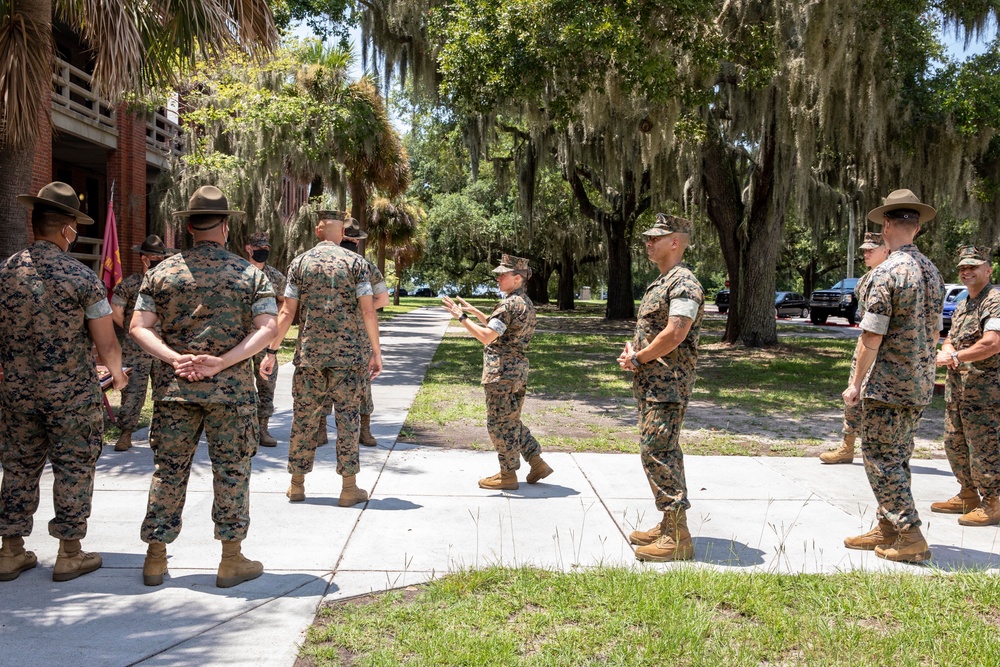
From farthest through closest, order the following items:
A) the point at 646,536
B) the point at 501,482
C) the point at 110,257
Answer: the point at 110,257
the point at 501,482
the point at 646,536

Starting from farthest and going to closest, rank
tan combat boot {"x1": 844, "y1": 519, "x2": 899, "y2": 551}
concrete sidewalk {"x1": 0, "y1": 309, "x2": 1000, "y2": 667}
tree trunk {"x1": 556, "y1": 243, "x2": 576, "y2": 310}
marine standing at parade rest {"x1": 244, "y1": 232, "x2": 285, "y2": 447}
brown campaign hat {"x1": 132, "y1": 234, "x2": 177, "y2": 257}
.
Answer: tree trunk {"x1": 556, "y1": 243, "x2": 576, "y2": 310} < marine standing at parade rest {"x1": 244, "y1": 232, "x2": 285, "y2": 447} < brown campaign hat {"x1": 132, "y1": 234, "x2": 177, "y2": 257} < tan combat boot {"x1": 844, "y1": 519, "x2": 899, "y2": 551} < concrete sidewalk {"x1": 0, "y1": 309, "x2": 1000, "y2": 667}

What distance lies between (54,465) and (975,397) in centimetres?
573

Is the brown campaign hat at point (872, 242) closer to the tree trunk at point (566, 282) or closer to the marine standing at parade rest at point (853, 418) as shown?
the marine standing at parade rest at point (853, 418)

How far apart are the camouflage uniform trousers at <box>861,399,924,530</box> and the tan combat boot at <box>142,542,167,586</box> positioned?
12.7 feet

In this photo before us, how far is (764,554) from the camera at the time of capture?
4879 millimetres

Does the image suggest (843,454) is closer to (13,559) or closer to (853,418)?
(853,418)

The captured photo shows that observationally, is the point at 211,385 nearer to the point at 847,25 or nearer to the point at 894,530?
the point at 894,530

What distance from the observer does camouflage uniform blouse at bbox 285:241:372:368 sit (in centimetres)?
561

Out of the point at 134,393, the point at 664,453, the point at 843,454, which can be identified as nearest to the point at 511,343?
the point at 664,453

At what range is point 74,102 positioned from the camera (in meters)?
16.6

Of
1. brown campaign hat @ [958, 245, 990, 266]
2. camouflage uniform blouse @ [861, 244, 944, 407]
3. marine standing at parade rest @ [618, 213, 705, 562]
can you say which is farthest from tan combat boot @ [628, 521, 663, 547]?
brown campaign hat @ [958, 245, 990, 266]

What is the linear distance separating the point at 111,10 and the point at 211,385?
4572 mm

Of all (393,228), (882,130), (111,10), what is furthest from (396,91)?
(111,10)

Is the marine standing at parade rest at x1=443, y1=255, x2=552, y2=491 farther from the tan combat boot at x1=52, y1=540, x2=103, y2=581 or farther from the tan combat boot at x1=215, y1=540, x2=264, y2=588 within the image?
the tan combat boot at x1=52, y1=540, x2=103, y2=581
